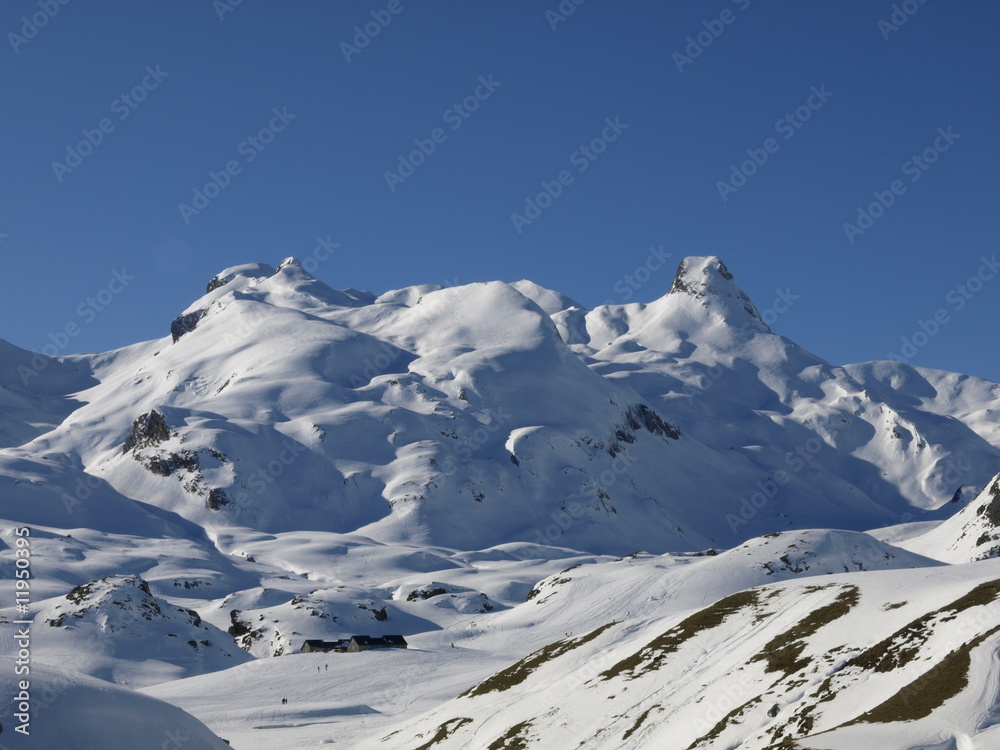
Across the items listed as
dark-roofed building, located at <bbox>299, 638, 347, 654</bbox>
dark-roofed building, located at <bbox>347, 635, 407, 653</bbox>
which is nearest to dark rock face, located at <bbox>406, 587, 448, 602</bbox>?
dark-roofed building, located at <bbox>299, 638, 347, 654</bbox>

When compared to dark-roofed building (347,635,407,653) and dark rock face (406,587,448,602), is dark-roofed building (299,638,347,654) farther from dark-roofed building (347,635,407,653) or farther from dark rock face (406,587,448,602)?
dark rock face (406,587,448,602)

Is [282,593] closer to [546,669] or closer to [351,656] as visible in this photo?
[351,656]

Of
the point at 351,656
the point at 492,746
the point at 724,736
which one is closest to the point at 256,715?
the point at 351,656

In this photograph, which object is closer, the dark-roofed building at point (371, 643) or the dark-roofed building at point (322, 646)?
Result: the dark-roofed building at point (371, 643)

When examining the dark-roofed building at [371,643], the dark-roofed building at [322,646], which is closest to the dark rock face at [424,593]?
the dark-roofed building at [322,646]

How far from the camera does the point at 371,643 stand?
4550 inches

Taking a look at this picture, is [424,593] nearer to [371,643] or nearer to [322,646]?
[322,646]

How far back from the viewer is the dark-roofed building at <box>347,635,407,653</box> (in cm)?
11462

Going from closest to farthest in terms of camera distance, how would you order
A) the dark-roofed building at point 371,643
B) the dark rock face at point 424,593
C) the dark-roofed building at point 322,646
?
1. the dark-roofed building at point 371,643
2. the dark-roofed building at point 322,646
3. the dark rock face at point 424,593

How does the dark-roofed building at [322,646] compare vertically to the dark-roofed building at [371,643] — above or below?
above

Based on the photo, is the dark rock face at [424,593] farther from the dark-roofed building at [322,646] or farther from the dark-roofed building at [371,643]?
the dark-roofed building at [371,643]

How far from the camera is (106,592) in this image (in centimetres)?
13138

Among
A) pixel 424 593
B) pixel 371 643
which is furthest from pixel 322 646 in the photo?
pixel 424 593

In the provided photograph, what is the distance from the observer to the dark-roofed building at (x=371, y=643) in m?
115
